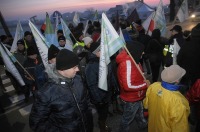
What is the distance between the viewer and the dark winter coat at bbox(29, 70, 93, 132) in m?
2.41

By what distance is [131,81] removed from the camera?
333 centimetres

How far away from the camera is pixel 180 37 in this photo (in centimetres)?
575

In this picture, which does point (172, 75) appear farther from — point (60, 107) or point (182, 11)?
point (182, 11)

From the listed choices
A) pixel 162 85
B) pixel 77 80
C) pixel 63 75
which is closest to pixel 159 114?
pixel 162 85

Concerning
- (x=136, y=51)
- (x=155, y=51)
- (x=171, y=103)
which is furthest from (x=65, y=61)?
(x=155, y=51)

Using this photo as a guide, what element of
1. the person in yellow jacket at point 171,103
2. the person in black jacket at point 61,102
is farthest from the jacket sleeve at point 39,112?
the person in yellow jacket at point 171,103

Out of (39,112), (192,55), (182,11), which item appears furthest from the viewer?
(182,11)

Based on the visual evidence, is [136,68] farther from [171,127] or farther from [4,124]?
[4,124]

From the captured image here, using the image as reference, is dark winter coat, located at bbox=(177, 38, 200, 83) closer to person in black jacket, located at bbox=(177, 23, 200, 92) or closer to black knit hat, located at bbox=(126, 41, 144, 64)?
person in black jacket, located at bbox=(177, 23, 200, 92)

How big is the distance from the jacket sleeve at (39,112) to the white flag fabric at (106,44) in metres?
1.27

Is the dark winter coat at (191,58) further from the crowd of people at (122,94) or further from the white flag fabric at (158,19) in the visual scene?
the white flag fabric at (158,19)

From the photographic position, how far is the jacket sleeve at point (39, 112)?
7.82 ft

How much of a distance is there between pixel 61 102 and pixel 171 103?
150 centimetres

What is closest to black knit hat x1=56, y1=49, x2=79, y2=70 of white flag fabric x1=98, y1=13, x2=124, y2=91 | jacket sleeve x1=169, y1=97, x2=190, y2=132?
white flag fabric x1=98, y1=13, x2=124, y2=91
